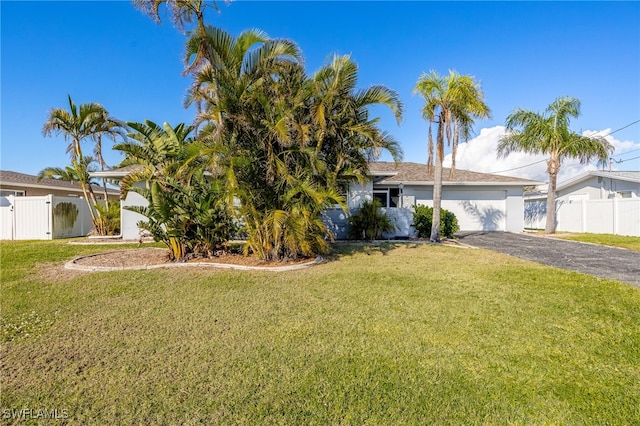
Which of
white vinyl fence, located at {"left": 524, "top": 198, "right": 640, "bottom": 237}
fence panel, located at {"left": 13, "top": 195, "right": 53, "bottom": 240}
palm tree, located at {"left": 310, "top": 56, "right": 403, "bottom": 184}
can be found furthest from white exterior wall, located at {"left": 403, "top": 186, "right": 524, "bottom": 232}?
fence panel, located at {"left": 13, "top": 195, "right": 53, "bottom": 240}

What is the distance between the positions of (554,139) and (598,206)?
494cm

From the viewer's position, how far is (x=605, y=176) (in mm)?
20562

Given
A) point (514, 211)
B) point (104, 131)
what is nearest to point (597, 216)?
point (514, 211)

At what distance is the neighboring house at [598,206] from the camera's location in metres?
16.4

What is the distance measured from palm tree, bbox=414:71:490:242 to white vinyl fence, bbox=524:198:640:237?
11001 millimetres

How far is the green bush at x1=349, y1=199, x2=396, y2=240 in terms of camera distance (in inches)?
531

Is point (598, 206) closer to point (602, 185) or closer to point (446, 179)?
point (602, 185)

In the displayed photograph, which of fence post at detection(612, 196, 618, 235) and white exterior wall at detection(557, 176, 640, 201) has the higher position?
white exterior wall at detection(557, 176, 640, 201)

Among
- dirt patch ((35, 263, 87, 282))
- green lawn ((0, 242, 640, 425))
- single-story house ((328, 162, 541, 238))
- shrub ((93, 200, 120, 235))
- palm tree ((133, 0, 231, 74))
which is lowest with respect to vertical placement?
green lawn ((0, 242, 640, 425))

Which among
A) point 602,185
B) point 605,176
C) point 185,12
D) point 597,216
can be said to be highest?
point 185,12

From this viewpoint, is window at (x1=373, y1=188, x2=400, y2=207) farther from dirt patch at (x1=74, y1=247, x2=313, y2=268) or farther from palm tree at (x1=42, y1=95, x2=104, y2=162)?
palm tree at (x1=42, y1=95, x2=104, y2=162)

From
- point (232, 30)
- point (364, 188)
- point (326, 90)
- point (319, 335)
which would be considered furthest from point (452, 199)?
point (319, 335)

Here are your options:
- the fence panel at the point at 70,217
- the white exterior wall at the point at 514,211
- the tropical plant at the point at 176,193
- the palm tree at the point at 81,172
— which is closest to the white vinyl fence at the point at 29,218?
the fence panel at the point at 70,217

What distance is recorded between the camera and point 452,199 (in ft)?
62.6
